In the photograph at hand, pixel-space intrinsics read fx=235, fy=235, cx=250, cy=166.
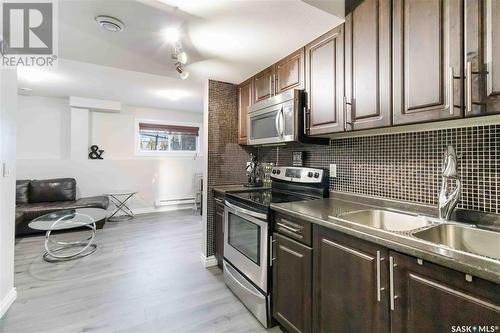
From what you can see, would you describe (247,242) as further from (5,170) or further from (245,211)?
(5,170)

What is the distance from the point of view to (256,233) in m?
1.83

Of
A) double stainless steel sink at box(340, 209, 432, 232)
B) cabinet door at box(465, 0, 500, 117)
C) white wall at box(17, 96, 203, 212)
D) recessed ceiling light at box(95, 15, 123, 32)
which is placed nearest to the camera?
cabinet door at box(465, 0, 500, 117)

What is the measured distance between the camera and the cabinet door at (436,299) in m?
0.75

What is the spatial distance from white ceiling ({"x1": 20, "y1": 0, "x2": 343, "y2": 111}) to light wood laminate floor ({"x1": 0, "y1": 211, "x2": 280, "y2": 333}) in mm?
2122

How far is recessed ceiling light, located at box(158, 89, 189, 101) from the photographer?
12.9 feet

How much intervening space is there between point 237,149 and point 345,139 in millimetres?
1345

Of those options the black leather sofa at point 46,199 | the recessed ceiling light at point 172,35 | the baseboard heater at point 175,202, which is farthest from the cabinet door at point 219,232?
the baseboard heater at point 175,202

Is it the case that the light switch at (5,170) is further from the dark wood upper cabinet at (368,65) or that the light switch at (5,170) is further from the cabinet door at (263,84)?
the dark wood upper cabinet at (368,65)

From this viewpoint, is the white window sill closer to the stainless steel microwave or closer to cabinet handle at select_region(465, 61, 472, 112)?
the stainless steel microwave

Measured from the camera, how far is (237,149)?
9.57 feet

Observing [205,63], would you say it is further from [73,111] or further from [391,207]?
[73,111]

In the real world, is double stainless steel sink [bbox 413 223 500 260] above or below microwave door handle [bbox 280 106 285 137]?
below

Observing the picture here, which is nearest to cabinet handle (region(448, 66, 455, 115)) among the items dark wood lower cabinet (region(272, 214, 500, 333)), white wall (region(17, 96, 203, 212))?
dark wood lower cabinet (region(272, 214, 500, 333))

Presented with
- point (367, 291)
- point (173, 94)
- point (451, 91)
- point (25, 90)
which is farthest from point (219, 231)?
point (25, 90)
